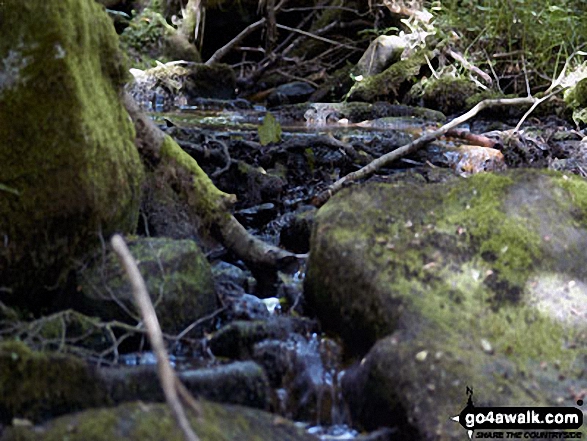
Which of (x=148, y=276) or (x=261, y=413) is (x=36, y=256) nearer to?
(x=148, y=276)

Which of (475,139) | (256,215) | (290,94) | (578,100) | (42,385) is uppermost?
(42,385)

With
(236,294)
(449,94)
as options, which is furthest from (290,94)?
(236,294)

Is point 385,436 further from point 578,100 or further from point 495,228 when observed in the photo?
point 578,100

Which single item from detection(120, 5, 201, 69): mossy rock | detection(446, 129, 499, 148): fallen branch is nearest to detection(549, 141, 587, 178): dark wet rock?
detection(446, 129, 499, 148): fallen branch

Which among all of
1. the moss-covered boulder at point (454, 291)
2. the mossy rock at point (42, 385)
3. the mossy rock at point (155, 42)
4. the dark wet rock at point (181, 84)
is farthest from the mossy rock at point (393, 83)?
the mossy rock at point (42, 385)

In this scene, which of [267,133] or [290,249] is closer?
[290,249]

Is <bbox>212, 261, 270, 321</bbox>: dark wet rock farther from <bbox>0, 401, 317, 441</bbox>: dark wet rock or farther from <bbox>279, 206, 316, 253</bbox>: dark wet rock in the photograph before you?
<bbox>0, 401, 317, 441</bbox>: dark wet rock

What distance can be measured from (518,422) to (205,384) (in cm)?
120

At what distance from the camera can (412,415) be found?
2.40 metres

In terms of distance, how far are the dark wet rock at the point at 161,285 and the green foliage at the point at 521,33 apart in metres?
7.36

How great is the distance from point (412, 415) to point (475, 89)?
8094 mm

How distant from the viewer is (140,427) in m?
1.90

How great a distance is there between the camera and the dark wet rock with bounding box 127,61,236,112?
11500mm

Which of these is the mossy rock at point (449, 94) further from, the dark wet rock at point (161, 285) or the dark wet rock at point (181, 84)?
the dark wet rock at point (161, 285)
